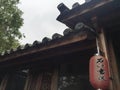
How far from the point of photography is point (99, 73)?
3361 mm

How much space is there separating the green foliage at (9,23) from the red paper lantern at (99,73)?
16.2 meters

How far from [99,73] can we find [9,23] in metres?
17.0

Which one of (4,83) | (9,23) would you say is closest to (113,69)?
(4,83)

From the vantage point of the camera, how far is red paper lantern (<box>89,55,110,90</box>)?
126 inches

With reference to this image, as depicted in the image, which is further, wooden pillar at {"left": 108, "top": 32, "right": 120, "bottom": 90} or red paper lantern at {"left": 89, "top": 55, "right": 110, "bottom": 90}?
wooden pillar at {"left": 108, "top": 32, "right": 120, "bottom": 90}

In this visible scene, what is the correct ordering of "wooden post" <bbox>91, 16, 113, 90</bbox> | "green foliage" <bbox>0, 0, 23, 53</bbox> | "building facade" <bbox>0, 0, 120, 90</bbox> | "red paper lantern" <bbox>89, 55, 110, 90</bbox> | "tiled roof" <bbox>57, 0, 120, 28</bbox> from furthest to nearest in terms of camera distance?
"green foliage" <bbox>0, 0, 23, 53</bbox> → "building facade" <bbox>0, 0, 120, 90</bbox> → "wooden post" <bbox>91, 16, 113, 90</bbox> → "tiled roof" <bbox>57, 0, 120, 28</bbox> → "red paper lantern" <bbox>89, 55, 110, 90</bbox>

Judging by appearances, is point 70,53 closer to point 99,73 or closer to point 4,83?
point 99,73

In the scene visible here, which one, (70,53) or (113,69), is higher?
(70,53)

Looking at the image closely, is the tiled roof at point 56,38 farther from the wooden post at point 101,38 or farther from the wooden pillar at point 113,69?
the wooden pillar at point 113,69

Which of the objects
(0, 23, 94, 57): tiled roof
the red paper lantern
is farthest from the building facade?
the red paper lantern

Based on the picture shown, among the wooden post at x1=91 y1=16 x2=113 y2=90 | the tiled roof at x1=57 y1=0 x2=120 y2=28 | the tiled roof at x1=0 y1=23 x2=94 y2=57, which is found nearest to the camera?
the tiled roof at x1=57 y1=0 x2=120 y2=28

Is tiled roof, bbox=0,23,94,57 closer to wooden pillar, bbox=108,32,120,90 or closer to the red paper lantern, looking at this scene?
wooden pillar, bbox=108,32,120,90

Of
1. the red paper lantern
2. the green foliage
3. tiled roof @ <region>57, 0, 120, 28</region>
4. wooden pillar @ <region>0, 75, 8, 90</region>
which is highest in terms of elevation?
the green foliage

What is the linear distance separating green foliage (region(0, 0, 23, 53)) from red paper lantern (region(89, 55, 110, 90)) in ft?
53.3
